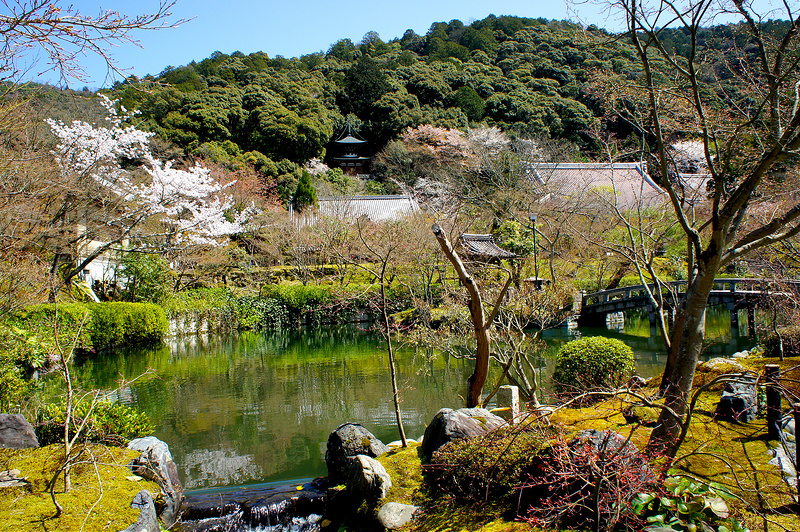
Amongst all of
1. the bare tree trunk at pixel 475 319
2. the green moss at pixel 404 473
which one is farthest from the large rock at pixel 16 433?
the bare tree trunk at pixel 475 319

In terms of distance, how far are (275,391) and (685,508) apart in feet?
25.7

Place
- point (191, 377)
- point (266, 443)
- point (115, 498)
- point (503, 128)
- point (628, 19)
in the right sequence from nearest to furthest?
point (628, 19) < point (115, 498) < point (266, 443) < point (191, 377) < point (503, 128)

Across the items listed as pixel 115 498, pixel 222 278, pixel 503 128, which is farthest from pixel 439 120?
pixel 115 498

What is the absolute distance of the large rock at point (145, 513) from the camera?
145 inches

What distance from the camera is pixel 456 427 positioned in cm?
425

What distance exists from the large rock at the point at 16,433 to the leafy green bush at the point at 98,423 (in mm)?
219

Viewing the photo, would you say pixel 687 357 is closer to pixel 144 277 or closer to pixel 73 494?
pixel 73 494

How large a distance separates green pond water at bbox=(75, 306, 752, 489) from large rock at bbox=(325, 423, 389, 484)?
0.64 m

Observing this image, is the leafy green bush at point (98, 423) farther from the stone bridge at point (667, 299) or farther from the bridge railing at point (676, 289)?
the bridge railing at point (676, 289)

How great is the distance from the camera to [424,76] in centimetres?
3566

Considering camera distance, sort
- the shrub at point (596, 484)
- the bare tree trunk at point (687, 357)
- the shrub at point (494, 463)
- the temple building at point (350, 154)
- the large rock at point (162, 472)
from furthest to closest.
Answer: the temple building at point (350, 154), the large rock at point (162, 472), the shrub at point (494, 463), the bare tree trunk at point (687, 357), the shrub at point (596, 484)

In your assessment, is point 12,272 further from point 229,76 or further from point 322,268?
point 229,76

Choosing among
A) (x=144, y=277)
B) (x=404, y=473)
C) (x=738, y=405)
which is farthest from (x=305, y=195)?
(x=738, y=405)

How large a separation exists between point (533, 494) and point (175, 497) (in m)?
3.14
